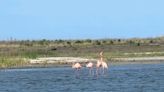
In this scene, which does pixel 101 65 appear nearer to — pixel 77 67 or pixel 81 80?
pixel 77 67

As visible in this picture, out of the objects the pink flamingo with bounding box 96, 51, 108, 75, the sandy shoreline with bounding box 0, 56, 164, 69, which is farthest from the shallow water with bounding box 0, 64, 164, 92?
the sandy shoreline with bounding box 0, 56, 164, 69

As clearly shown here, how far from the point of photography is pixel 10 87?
39.8 metres

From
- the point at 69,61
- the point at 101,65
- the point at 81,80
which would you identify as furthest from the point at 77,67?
the point at 69,61

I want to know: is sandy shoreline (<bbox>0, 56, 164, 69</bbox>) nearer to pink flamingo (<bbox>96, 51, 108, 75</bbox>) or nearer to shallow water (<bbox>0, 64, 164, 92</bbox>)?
shallow water (<bbox>0, 64, 164, 92</bbox>)

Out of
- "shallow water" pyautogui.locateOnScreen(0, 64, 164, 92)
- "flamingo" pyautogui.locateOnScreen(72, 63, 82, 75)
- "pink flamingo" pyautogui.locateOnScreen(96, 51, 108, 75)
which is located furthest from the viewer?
"flamingo" pyautogui.locateOnScreen(72, 63, 82, 75)

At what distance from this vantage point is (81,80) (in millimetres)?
43562

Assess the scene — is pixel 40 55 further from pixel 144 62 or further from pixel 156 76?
pixel 156 76

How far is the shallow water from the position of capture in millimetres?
37844

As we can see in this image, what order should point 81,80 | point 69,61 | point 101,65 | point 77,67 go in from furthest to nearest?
1. point 69,61
2. point 77,67
3. point 101,65
4. point 81,80

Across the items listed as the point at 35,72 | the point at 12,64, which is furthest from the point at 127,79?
the point at 12,64

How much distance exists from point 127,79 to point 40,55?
27261 mm

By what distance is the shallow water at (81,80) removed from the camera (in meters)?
37.8

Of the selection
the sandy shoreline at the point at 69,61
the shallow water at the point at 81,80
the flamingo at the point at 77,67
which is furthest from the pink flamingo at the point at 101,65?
the sandy shoreline at the point at 69,61

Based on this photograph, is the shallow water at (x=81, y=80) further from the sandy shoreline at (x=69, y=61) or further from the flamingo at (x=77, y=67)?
the sandy shoreline at (x=69, y=61)
